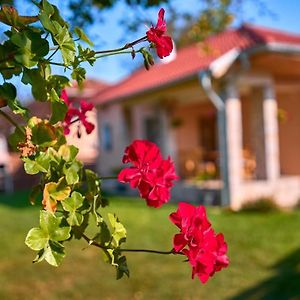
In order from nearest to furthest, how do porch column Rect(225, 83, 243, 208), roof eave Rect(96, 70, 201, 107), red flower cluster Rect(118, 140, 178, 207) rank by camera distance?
red flower cluster Rect(118, 140, 178, 207)
porch column Rect(225, 83, 243, 208)
roof eave Rect(96, 70, 201, 107)

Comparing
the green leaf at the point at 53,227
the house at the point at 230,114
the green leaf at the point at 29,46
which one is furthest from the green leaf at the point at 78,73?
the house at the point at 230,114

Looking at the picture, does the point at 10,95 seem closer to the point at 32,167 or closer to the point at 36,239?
the point at 32,167

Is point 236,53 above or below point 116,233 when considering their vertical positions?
above

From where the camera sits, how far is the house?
11.2 meters

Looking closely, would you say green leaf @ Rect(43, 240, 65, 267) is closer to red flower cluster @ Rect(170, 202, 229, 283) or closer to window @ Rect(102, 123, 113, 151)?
red flower cluster @ Rect(170, 202, 229, 283)

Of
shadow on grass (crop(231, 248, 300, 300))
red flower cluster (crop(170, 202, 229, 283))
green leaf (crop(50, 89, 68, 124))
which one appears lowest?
shadow on grass (crop(231, 248, 300, 300))

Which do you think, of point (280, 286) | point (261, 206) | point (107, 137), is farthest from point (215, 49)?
point (107, 137)

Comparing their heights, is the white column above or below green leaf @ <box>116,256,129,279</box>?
above

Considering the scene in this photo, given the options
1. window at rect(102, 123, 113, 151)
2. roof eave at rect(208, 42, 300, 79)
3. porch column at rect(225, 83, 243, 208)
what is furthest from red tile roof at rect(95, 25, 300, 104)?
window at rect(102, 123, 113, 151)

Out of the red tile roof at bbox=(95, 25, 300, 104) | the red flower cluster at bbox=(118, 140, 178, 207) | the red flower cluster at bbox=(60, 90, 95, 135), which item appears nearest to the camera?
the red flower cluster at bbox=(118, 140, 178, 207)

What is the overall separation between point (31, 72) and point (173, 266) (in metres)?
6.10

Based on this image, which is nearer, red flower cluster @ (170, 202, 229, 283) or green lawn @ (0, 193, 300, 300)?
red flower cluster @ (170, 202, 229, 283)

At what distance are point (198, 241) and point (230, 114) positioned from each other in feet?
33.4

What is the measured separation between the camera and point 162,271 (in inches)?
270
